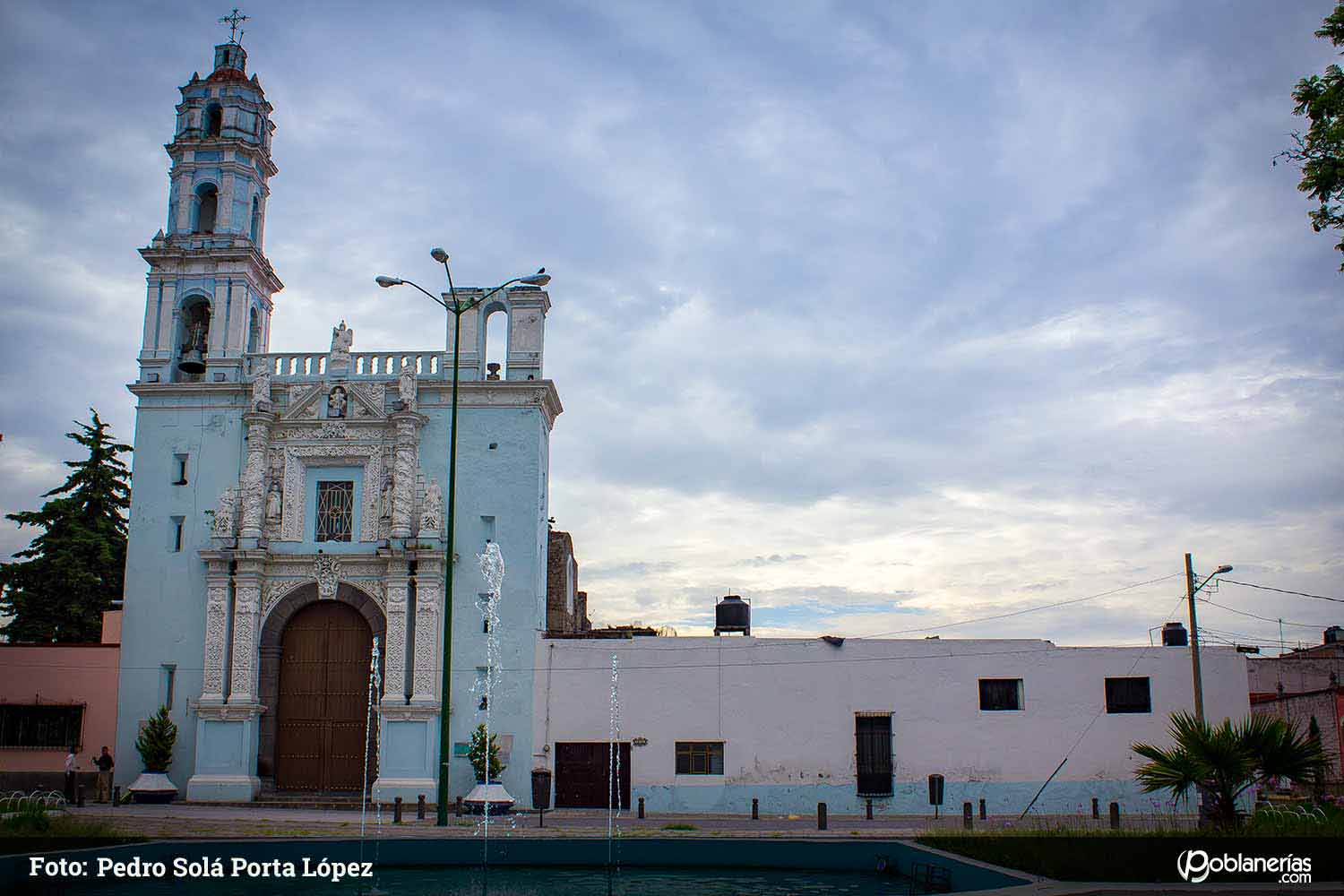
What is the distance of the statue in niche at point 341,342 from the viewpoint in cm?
3117

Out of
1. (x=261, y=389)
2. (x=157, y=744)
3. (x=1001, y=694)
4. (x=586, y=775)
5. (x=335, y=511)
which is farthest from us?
(x=261, y=389)

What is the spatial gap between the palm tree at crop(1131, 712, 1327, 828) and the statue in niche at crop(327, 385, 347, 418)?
73.5ft

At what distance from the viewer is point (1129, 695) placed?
97.9ft

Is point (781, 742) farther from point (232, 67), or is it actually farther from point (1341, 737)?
point (232, 67)

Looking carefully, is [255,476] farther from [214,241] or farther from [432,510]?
[214,241]

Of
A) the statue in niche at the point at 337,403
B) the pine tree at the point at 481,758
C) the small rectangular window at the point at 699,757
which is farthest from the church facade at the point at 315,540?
the small rectangular window at the point at 699,757

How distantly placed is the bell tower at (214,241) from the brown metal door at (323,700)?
7.20m

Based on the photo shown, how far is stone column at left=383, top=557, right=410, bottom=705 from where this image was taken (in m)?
28.9

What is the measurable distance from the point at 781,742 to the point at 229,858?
16167mm

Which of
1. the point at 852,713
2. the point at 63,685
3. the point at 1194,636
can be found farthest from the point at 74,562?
the point at 1194,636

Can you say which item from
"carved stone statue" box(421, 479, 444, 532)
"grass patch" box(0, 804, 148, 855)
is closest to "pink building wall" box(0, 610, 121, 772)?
"carved stone statue" box(421, 479, 444, 532)

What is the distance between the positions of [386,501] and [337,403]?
3.04 m

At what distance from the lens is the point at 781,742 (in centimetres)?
2920

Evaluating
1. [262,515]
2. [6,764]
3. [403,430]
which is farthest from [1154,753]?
[6,764]
